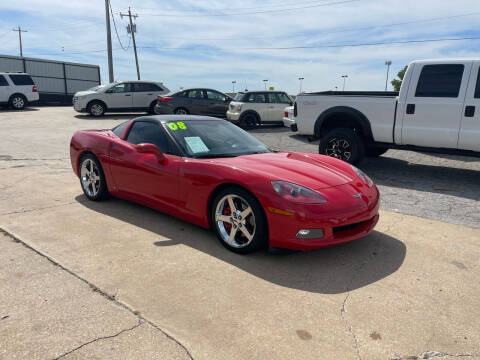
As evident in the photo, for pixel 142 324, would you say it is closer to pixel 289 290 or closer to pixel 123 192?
pixel 289 290

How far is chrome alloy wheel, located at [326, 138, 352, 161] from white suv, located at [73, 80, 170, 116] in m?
12.4

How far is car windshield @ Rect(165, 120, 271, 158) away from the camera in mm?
4293

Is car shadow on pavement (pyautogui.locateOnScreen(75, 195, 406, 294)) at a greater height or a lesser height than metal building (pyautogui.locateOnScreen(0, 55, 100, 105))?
lesser

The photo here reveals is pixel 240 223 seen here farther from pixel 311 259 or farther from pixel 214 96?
pixel 214 96

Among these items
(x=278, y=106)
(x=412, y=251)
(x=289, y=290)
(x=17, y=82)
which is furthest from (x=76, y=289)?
(x=17, y=82)

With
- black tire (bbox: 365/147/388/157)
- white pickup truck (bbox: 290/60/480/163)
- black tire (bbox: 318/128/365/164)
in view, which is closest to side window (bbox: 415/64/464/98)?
white pickup truck (bbox: 290/60/480/163)

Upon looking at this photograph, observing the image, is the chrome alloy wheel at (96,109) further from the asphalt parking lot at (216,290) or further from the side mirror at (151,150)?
the side mirror at (151,150)

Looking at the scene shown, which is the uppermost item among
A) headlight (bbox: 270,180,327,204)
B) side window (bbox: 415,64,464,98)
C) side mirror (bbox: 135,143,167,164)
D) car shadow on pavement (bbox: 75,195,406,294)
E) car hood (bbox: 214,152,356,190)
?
side window (bbox: 415,64,464,98)

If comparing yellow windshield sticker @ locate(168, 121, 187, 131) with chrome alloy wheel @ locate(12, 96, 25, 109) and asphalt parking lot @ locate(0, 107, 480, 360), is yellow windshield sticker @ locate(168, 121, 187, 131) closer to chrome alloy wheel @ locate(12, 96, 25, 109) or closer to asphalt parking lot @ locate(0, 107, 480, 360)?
asphalt parking lot @ locate(0, 107, 480, 360)

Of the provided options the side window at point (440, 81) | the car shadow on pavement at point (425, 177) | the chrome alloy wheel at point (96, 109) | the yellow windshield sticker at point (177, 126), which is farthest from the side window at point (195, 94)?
the yellow windshield sticker at point (177, 126)

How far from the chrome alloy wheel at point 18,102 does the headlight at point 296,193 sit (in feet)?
69.2

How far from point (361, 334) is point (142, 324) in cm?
140

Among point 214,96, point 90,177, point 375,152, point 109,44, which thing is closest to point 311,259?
point 90,177

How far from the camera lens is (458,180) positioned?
7074mm
